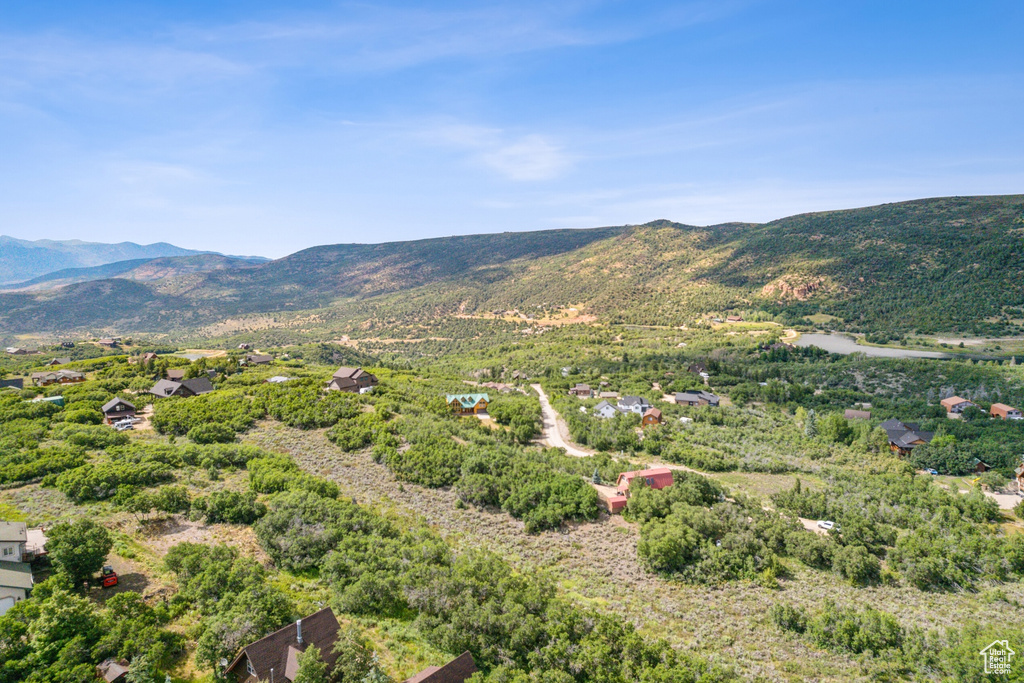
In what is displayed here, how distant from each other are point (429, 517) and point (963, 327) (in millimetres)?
109510

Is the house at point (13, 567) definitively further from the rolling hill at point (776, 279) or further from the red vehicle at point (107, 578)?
the rolling hill at point (776, 279)

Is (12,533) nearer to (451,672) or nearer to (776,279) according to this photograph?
(451,672)

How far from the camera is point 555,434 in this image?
53.7 m

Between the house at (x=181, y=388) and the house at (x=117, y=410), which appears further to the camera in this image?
the house at (x=181, y=388)

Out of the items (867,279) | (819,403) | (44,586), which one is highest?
(867,279)

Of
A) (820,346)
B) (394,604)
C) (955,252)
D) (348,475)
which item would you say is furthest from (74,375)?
(955,252)

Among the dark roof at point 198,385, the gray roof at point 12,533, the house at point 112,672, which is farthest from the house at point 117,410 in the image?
the house at point 112,672

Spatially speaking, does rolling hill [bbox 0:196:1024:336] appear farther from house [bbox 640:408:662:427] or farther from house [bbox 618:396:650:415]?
house [bbox 640:408:662:427]

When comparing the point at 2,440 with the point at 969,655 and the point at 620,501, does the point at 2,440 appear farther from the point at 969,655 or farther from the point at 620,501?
the point at 969,655

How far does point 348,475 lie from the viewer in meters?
36.8

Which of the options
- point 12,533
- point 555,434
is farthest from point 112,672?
point 555,434

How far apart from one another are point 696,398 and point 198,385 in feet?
197

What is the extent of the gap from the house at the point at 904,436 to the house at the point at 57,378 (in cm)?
9244

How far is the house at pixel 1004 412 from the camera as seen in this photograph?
5619cm
